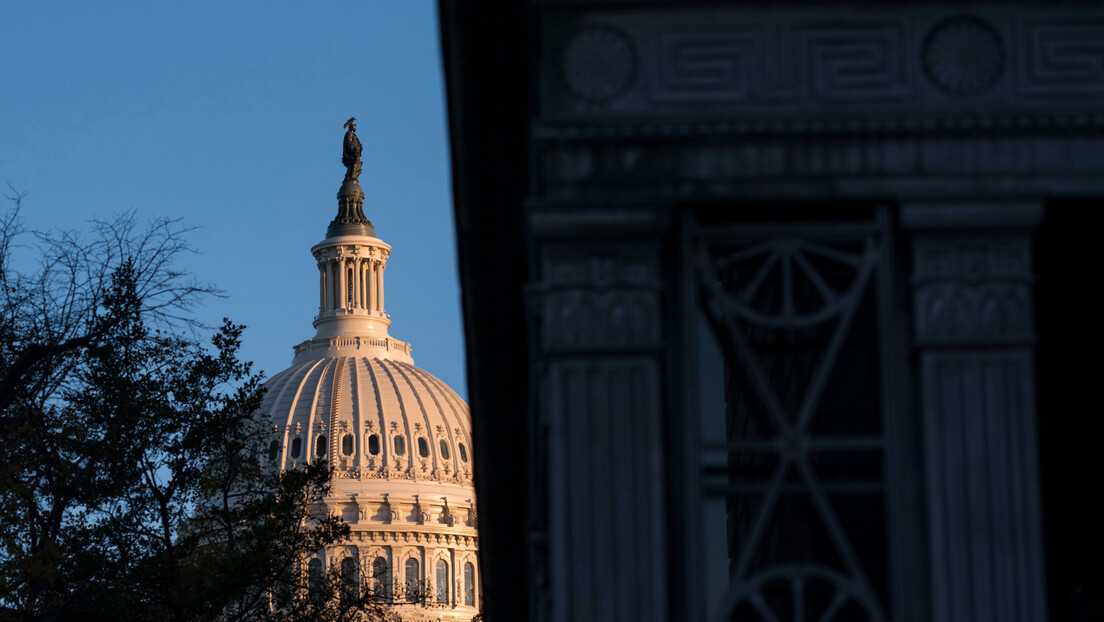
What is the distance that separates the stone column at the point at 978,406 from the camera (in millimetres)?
8961

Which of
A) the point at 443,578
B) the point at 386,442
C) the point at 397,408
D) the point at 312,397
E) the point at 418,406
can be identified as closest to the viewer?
the point at 443,578

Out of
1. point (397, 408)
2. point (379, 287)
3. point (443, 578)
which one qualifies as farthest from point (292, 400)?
point (379, 287)

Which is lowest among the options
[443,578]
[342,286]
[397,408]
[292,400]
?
[443,578]

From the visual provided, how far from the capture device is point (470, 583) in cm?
16375

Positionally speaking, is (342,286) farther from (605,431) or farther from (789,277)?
(789,277)

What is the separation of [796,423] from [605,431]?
Result: 135 cm

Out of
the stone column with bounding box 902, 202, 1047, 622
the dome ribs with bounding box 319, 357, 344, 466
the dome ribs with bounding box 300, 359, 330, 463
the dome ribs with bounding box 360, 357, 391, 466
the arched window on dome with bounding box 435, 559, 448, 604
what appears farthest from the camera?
the dome ribs with bounding box 360, 357, 391, 466

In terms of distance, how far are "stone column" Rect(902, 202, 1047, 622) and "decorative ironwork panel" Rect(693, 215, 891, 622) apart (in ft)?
0.95

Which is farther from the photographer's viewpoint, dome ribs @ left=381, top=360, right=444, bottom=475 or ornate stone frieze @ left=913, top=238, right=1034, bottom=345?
dome ribs @ left=381, top=360, right=444, bottom=475

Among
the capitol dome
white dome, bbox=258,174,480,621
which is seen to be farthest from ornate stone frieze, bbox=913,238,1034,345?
the capitol dome

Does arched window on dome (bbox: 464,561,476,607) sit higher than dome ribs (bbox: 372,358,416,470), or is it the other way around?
dome ribs (bbox: 372,358,416,470)

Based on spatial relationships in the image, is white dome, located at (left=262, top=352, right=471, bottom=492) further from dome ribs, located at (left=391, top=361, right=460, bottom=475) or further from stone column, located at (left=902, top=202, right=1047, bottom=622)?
stone column, located at (left=902, top=202, right=1047, bottom=622)

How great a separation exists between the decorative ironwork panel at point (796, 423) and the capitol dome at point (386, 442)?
445 ft

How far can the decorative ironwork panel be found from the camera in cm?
907
